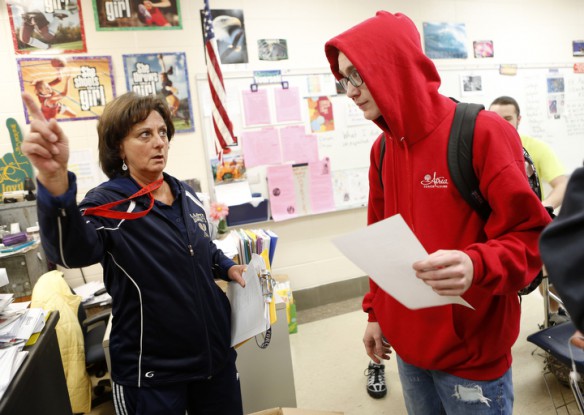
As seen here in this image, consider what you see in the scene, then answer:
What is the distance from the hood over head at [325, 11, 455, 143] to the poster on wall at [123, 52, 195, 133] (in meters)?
2.18

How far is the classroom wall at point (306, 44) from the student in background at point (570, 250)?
2778mm

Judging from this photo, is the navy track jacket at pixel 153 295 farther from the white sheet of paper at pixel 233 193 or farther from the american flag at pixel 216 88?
the white sheet of paper at pixel 233 193

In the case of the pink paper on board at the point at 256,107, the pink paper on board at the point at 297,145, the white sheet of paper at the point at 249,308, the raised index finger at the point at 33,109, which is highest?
the pink paper on board at the point at 256,107

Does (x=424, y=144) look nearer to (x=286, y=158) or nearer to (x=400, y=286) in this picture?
(x=400, y=286)

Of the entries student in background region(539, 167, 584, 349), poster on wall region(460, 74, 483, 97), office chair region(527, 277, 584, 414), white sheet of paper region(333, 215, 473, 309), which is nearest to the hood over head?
white sheet of paper region(333, 215, 473, 309)

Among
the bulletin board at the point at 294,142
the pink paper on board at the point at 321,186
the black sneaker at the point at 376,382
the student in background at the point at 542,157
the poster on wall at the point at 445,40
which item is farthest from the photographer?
the poster on wall at the point at 445,40

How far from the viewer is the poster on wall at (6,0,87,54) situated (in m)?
2.63

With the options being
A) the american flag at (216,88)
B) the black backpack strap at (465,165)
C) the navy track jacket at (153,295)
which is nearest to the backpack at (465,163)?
the black backpack strap at (465,165)

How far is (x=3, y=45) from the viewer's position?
8.61 ft

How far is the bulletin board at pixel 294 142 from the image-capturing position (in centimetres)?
308

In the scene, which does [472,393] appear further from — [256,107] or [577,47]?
[577,47]

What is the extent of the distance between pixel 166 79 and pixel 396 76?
2378 mm

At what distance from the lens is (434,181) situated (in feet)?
3.08

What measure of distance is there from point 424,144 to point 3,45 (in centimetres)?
297
